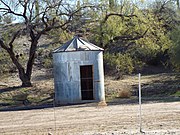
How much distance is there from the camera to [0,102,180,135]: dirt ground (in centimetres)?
1402

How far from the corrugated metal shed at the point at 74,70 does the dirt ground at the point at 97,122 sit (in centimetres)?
499

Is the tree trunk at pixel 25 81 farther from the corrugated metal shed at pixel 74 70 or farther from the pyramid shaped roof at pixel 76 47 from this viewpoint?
the pyramid shaped roof at pixel 76 47

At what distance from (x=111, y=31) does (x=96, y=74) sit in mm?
5773

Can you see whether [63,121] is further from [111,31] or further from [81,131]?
[111,31]

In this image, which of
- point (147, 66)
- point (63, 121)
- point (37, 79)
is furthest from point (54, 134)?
point (147, 66)

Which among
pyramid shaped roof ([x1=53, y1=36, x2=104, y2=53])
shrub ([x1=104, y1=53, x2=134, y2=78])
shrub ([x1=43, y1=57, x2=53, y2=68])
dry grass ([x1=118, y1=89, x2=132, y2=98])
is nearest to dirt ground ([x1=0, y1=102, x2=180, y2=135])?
pyramid shaped roof ([x1=53, y1=36, x2=104, y2=53])

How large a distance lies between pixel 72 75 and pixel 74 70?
0.30 meters

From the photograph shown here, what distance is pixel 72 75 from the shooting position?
2522cm

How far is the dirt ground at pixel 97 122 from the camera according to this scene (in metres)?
14.0

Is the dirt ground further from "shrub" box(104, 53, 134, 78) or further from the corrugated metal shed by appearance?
"shrub" box(104, 53, 134, 78)

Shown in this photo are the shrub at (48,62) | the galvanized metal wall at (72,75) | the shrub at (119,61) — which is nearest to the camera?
the galvanized metal wall at (72,75)

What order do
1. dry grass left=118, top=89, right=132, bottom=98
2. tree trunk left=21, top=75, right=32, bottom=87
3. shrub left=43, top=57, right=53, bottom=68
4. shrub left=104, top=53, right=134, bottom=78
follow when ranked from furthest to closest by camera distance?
shrub left=43, top=57, right=53, bottom=68, shrub left=104, top=53, right=134, bottom=78, tree trunk left=21, top=75, right=32, bottom=87, dry grass left=118, top=89, right=132, bottom=98

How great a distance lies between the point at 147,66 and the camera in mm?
43469

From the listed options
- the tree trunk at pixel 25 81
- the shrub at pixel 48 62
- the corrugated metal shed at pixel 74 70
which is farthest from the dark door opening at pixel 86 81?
the shrub at pixel 48 62
